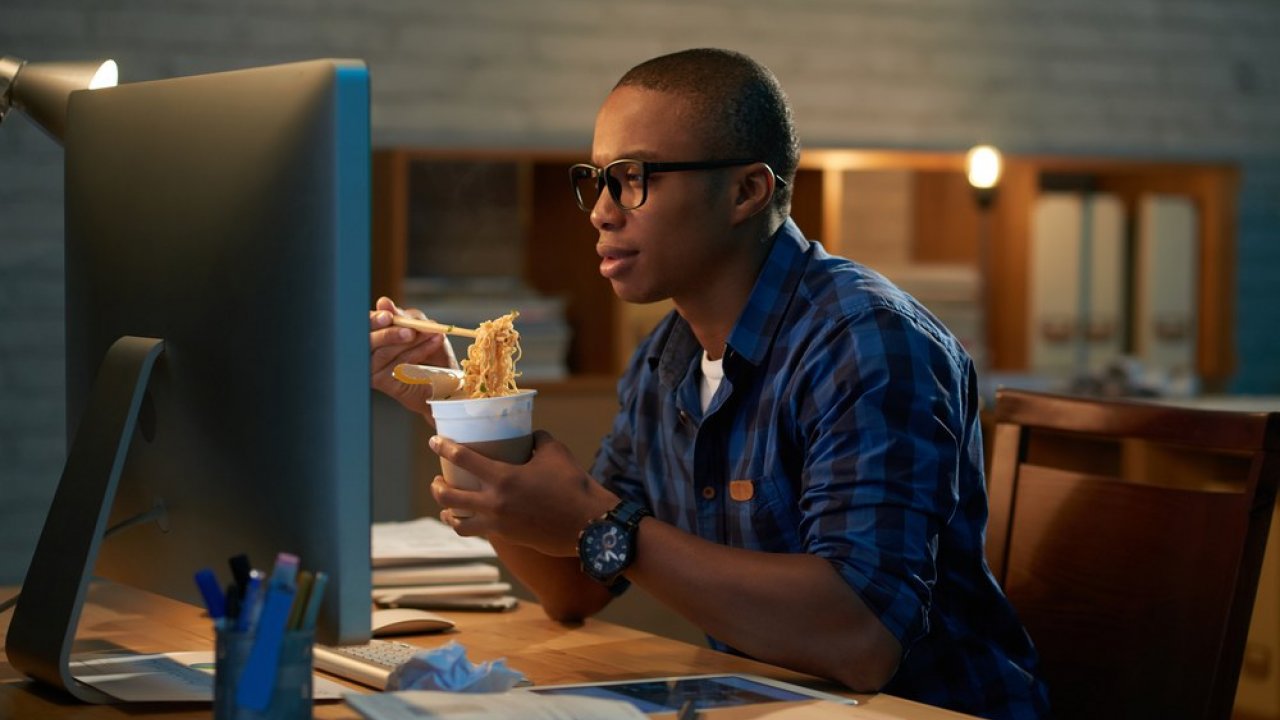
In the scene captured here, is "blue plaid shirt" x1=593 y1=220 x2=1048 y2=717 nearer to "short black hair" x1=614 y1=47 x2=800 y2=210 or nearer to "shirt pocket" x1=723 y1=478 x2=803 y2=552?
"shirt pocket" x1=723 y1=478 x2=803 y2=552

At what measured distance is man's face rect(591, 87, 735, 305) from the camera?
1.62 m

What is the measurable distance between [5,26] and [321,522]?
3762mm

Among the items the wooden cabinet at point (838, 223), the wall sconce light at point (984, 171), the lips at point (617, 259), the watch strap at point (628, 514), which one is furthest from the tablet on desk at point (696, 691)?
the wall sconce light at point (984, 171)

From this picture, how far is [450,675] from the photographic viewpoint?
3.88 ft

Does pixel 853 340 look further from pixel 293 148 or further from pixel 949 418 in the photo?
pixel 293 148

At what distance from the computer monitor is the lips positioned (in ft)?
1.78

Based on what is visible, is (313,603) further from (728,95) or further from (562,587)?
(728,95)

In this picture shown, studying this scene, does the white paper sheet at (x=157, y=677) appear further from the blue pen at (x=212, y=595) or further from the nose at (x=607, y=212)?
the nose at (x=607, y=212)

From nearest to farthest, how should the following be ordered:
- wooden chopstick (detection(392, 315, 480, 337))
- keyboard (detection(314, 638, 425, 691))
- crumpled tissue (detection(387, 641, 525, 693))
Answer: crumpled tissue (detection(387, 641, 525, 693)), keyboard (detection(314, 638, 425, 691)), wooden chopstick (detection(392, 315, 480, 337))

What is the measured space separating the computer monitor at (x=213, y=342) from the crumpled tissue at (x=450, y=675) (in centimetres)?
14

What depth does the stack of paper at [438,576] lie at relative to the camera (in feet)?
5.66

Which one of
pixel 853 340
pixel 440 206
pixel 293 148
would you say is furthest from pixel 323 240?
pixel 440 206

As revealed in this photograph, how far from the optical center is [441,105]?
4.70 m

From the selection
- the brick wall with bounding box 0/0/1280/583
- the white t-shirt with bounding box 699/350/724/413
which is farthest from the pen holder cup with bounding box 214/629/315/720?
the brick wall with bounding box 0/0/1280/583
